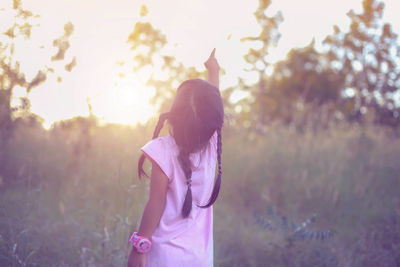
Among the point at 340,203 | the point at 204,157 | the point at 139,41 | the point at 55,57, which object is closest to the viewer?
the point at 204,157

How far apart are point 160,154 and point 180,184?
0.19 meters

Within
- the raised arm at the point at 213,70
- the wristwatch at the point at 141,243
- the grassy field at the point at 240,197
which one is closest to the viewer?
the wristwatch at the point at 141,243

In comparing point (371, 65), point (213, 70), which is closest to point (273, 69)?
point (371, 65)

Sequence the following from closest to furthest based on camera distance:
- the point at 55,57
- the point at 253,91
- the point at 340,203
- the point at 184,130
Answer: the point at 184,130, the point at 55,57, the point at 340,203, the point at 253,91

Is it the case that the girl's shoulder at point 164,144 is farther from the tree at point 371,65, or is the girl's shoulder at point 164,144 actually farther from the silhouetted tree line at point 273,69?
the tree at point 371,65

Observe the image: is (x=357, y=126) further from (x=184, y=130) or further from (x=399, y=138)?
(x=184, y=130)

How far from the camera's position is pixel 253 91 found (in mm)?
13586

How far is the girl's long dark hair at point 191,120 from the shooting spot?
192 centimetres

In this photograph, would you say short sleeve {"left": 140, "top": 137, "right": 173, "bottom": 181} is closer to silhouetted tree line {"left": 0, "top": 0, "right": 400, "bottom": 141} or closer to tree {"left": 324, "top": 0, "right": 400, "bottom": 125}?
silhouetted tree line {"left": 0, "top": 0, "right": 400, "bottom": 141}

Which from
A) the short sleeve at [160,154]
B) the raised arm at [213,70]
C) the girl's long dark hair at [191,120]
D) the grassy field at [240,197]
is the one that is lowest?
the grassy field at [240,197]

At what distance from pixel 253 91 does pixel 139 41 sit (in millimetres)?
10425

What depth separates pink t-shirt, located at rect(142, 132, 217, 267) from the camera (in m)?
1.90

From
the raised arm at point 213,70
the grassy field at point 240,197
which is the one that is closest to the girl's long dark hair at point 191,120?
the raised arm at point 213,70

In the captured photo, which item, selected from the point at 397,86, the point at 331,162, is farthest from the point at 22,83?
the point at 397,86
